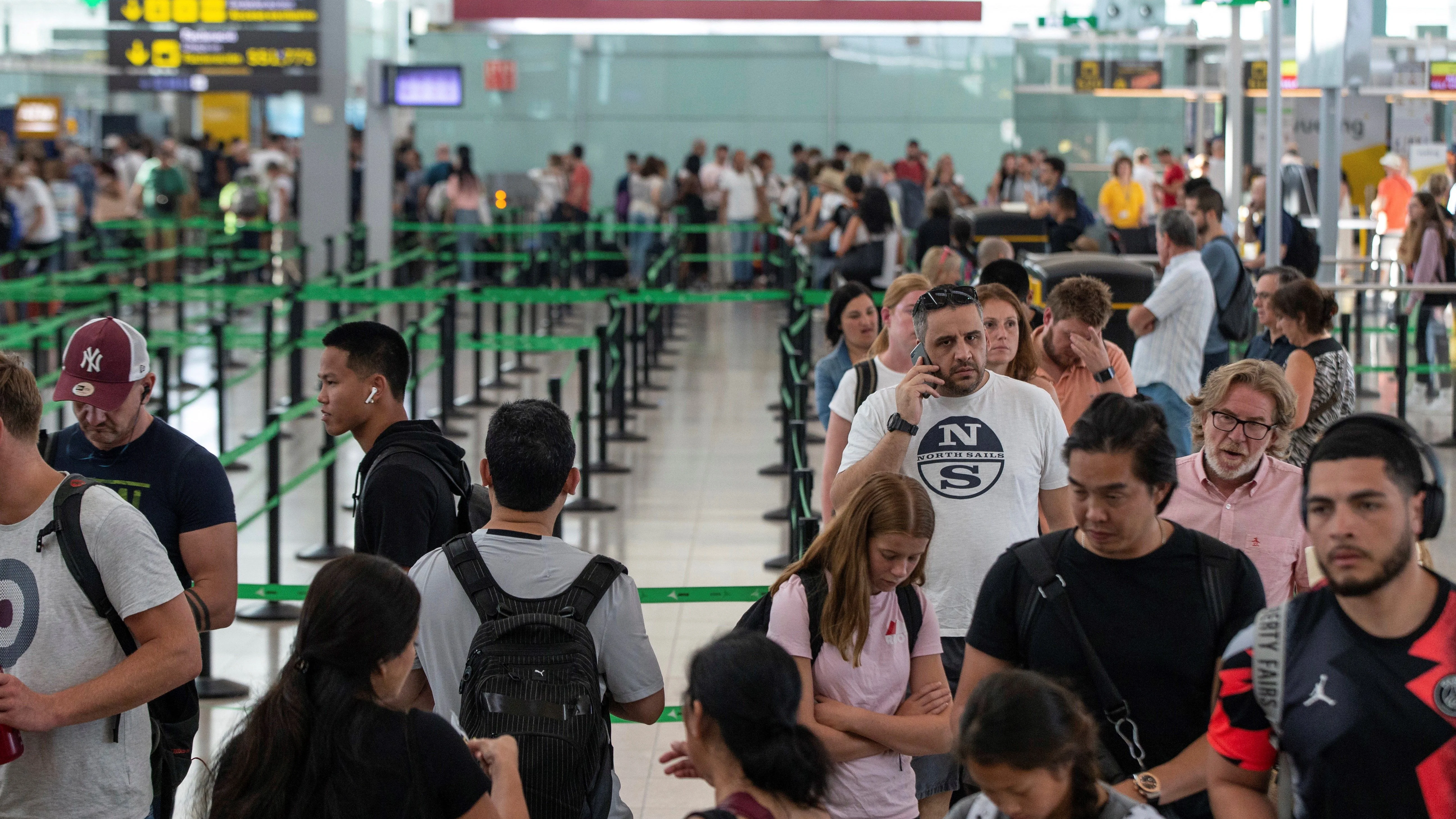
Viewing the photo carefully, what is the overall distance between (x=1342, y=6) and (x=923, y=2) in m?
14.2

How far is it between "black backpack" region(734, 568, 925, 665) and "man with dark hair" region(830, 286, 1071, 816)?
483 mm

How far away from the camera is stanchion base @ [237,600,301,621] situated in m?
7.11

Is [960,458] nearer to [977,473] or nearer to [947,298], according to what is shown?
[977,473]

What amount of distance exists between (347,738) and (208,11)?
679 inches

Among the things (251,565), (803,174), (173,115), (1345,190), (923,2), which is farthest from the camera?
(173,115)

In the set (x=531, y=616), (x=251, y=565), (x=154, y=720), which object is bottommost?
(x=251, y=565)

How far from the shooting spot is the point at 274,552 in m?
7.21

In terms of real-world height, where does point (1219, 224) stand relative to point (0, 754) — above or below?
above

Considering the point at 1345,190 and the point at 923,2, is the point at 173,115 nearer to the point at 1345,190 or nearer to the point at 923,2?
the point at 923,2

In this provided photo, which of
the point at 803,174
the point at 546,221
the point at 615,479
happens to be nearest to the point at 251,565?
the point at 615,479

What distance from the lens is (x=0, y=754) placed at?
2834 millimetres

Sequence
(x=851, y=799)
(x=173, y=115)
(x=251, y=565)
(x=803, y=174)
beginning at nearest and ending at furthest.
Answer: (x=851, y=799)
(x=251, y=565)
(x=803, y=174)
(x=173, y=115)

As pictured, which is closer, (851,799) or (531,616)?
(531,616)

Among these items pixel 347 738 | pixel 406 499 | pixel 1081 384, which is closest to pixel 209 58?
pixel 1081 384
